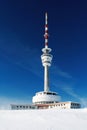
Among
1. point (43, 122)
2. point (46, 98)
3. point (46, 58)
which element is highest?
point (46, 58)

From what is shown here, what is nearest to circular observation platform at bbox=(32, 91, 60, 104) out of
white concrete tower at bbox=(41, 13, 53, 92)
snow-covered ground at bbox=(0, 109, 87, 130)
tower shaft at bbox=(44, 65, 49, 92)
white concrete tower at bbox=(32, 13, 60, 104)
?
white concrete tower at bbox=(32, 13, 60, 104)

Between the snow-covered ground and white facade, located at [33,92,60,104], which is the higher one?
white facade, located at [33,92,60,104]

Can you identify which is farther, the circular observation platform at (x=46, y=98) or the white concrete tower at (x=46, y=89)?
the white concrete tower at (x=46, y=89)

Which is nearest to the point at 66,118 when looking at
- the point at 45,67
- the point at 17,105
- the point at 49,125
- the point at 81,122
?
the point at 81,122

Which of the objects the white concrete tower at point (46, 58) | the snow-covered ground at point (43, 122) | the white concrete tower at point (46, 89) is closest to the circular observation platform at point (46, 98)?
the white concrete tower at point (46, 89)

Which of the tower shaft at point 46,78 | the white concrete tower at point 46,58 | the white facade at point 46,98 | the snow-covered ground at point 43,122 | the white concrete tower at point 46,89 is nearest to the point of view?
the snow-covered ground at point 43,122

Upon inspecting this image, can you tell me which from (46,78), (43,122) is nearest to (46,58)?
(46,78)

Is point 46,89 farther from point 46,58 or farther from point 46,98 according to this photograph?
point 46,58

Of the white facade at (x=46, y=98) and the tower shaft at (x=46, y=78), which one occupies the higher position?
the tower shaft at (x=46, y=78)

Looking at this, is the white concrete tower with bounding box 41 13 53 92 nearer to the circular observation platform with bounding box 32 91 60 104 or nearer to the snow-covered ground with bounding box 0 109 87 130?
the circular observation platform with bounding box 32 91 60 104

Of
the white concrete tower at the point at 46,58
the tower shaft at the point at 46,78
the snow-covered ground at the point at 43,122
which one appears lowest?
the snow-covered ground at the point at 43,122

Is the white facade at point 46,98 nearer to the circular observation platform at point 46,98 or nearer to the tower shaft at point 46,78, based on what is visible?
the circular observation platform at point 46,98

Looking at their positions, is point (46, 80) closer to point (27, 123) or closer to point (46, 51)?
point (46, 51)

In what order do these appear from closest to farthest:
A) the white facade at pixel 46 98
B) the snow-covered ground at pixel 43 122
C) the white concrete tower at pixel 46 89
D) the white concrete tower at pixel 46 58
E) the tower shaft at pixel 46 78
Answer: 1. the snow-covered ground at pixel 43 122
2. the white facade at pixel 46 98
3. the white concrete tower at pixel 46 89
4. the tower shaft at pixel 46 78
5. the white concrete tower at pixel 46 58
